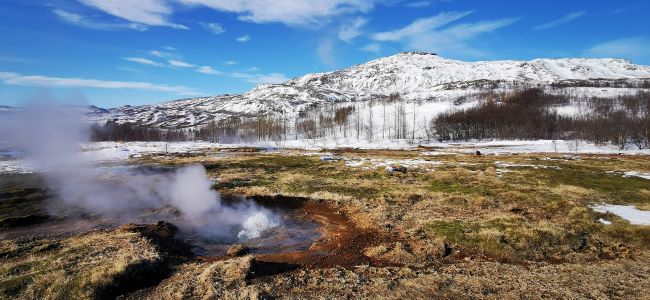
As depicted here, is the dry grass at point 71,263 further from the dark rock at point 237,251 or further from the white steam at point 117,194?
the white steam at point 117,194

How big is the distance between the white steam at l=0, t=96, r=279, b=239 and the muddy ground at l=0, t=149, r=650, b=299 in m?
1.89

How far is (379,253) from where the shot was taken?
1588cm

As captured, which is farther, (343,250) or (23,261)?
(343,250)

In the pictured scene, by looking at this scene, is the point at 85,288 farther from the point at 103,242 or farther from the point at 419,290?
the point at 419,290

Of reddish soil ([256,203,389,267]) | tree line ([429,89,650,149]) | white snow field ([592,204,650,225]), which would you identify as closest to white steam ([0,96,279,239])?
reddish soil ([256,203,389,267])

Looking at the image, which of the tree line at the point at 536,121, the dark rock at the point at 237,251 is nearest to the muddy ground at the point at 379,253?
the dark rock at the point at 237,251

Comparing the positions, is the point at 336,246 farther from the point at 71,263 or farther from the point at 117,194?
the point at 117,194

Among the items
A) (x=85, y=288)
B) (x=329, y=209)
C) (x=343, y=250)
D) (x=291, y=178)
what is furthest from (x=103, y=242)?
(x=291, y=178)

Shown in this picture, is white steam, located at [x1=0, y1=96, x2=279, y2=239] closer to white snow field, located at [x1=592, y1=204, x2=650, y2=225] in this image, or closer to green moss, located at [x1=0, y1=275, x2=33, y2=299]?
green moss, located at [x1=0, y1=275, x2=33, y2=299]

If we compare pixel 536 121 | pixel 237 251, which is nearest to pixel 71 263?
pixel 237 251

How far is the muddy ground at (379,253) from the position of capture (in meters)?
12.2

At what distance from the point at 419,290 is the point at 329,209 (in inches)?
522

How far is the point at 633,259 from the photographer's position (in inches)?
589

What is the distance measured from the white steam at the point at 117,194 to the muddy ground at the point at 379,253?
1.89 m
